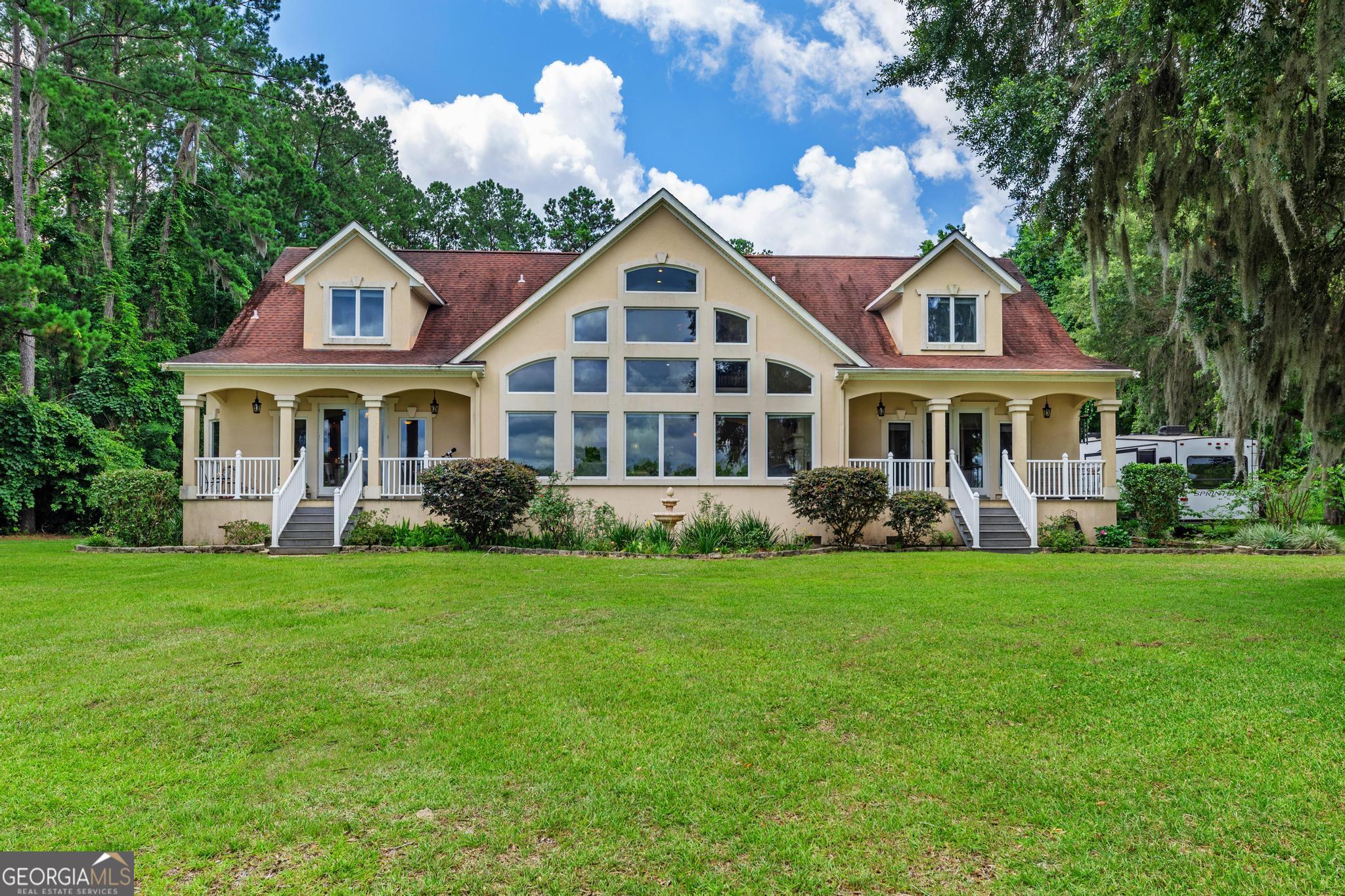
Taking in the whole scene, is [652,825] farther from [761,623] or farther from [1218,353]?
[1218,353]

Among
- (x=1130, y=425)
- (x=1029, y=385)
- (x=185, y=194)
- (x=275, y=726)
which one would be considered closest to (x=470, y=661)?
(x=275, y=726)

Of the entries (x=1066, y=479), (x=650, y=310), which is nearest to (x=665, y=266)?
(x=650, y=310)

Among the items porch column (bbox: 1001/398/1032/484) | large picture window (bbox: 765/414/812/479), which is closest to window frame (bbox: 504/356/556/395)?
large picture window (bbox: 765/414/812/479)

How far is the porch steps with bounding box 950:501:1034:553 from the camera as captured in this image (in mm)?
14625

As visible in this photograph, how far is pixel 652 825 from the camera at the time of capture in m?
3.26

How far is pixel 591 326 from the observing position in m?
16.2

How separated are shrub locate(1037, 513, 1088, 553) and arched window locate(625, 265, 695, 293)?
8787mm

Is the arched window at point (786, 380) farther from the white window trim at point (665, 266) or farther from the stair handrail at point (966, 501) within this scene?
the stair handrail at point (966, 501)

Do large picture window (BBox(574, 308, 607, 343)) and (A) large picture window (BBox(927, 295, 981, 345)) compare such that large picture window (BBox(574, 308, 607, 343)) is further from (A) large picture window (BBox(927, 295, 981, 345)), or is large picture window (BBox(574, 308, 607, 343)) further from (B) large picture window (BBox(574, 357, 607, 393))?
(A) large picture window (BBox(927, 295, 981, 345))

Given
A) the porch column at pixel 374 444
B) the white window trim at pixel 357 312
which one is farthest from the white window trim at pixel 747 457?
the white window trim at pixel 357 312

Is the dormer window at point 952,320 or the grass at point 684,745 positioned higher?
the dormer window at point 952,320

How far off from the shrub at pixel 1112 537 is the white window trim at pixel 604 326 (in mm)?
10833

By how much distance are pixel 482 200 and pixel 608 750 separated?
39339 millimetres

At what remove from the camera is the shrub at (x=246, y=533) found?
46.6 ft
